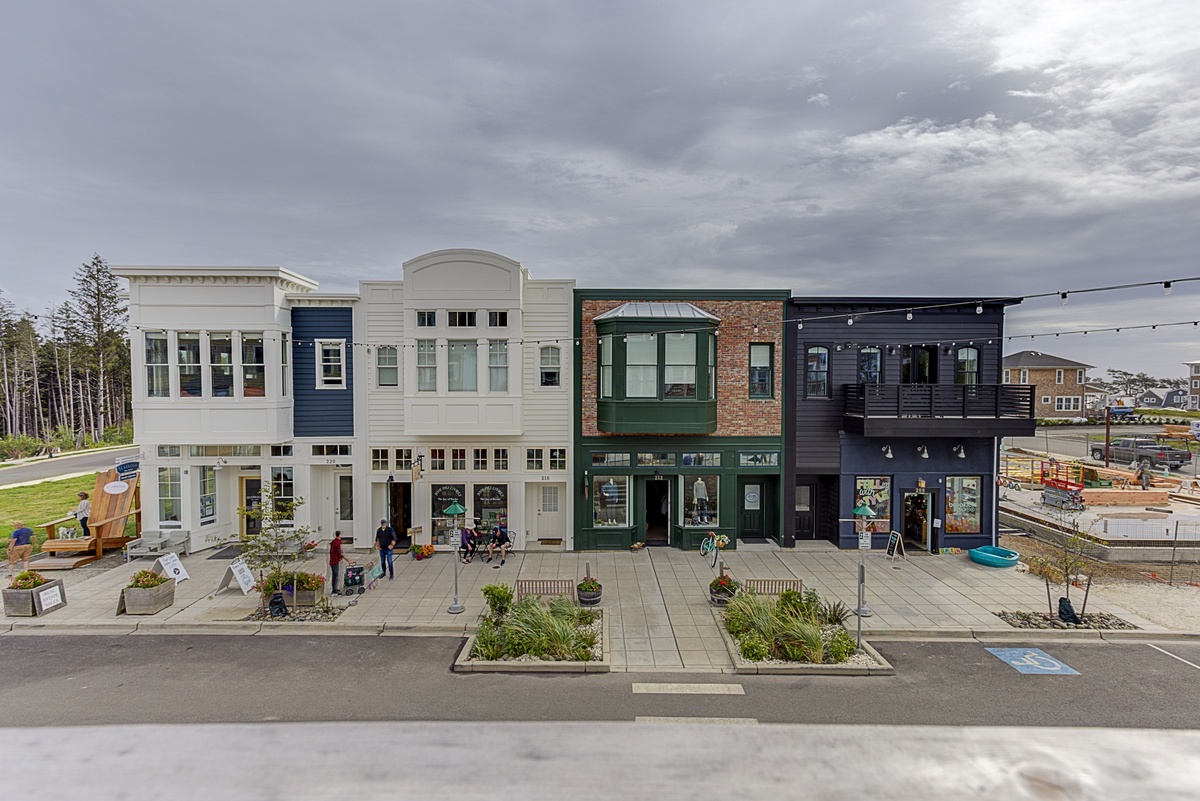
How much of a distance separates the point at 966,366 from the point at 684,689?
598 inches

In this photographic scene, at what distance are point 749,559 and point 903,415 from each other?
677 centimetres

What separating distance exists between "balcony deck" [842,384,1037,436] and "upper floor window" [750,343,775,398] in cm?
288

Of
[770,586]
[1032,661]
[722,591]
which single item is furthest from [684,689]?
[1032,661]

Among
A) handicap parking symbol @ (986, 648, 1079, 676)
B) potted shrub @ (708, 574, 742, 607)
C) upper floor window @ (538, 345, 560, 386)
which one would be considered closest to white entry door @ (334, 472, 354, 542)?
upper floor window @ (538, 345, 560, 386)

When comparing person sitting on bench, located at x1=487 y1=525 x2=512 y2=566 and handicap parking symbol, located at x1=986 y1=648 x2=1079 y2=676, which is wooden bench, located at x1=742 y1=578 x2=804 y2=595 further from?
person sitting on bench, located at x1=487 y1=525 x2=512 y2=566

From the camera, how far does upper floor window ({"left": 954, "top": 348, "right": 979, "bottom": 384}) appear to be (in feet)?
61.5

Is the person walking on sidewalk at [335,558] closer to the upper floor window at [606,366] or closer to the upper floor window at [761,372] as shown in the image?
the upper floor window at [606,366]

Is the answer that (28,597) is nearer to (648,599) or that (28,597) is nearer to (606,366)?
(648,599)

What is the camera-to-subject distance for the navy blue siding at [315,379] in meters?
18.5

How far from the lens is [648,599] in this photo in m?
14.2

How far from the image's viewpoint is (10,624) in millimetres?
12477

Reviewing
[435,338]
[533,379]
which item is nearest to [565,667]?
[533,379]

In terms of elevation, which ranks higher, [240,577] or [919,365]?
[919,365]

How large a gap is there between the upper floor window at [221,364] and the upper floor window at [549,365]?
381 inches
